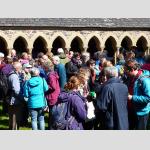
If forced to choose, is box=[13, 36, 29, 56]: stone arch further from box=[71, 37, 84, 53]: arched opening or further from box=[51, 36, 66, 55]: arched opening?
box=[71, 37, 84, 53]: arched opening

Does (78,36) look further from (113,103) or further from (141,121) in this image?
(113,103)

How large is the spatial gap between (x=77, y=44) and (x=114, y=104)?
60.3 ft

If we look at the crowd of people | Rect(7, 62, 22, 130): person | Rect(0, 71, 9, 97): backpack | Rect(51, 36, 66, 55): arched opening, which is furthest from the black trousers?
Rect(51, 36, 66, 55): arched opening

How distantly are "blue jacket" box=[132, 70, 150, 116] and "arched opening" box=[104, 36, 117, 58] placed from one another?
17863 millimetres

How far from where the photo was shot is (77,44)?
2866 cm

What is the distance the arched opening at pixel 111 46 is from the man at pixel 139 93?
58.3ft

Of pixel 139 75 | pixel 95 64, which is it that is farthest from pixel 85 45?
pixel 139 75

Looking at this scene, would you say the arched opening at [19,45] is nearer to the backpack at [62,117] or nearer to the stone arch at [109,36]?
the stone arch at [109,36]

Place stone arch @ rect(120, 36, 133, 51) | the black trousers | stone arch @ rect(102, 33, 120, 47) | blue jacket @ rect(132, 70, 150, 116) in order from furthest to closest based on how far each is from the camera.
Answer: stone arch @ rect(120, 36, 133, 51), stone arch @ rect(102, 33, 120, 47), the black trousers, blue jacket @ rect(132, 70, 150, 116)

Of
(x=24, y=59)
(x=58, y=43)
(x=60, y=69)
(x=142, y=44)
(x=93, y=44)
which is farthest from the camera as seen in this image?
(x=142, y=44)

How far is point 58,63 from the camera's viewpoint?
14.6 metres

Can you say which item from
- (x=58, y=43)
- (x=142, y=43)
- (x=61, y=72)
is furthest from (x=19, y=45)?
(x=61, y=72)

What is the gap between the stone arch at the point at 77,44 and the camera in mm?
27856

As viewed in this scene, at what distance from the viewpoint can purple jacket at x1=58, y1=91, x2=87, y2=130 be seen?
10.4m
